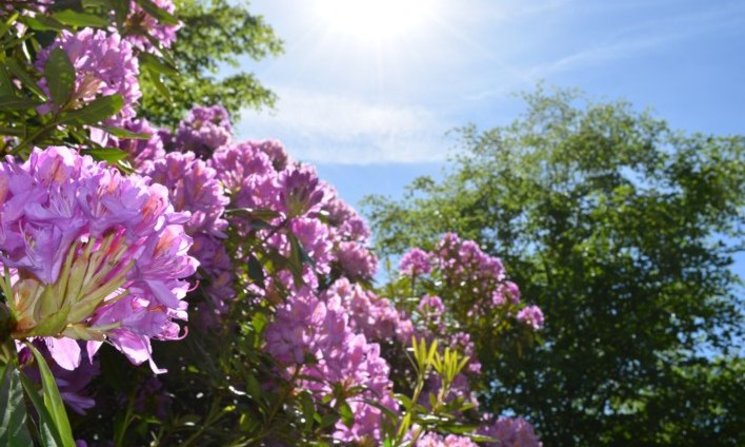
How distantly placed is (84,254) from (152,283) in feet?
0.36

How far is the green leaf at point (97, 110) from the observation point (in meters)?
1.62

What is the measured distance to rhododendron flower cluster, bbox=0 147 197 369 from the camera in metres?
0.90

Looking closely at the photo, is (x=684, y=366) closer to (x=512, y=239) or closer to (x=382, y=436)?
(x=512, y=239)

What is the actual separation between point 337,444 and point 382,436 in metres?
0.21

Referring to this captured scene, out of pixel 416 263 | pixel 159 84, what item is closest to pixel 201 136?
pixel 416 263

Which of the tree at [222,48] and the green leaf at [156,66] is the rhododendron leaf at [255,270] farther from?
the tree at [222,48]

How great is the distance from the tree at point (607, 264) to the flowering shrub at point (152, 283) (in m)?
10.1

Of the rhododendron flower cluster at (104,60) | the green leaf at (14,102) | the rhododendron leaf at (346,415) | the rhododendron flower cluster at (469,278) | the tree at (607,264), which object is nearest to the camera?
the green leaf at (14,102)

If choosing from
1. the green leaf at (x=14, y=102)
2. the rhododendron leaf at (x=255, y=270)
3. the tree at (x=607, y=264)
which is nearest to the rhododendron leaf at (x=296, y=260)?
the rhododendron leaf at (x=255, y=270)

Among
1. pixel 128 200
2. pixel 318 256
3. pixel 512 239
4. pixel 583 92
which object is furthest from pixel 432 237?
pixel 128 200

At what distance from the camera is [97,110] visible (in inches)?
64.9

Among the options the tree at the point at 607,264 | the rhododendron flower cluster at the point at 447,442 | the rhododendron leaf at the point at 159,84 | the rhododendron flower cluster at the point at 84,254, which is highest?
the tree at the point at 607,264

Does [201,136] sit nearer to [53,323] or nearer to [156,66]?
[156,66]

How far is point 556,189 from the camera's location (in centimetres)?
2100
